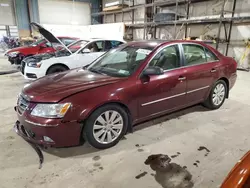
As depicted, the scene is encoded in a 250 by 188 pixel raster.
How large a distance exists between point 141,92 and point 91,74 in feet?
2.38

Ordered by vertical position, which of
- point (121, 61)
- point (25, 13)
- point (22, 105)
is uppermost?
point (25, 13)

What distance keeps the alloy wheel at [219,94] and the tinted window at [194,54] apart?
1.84ft

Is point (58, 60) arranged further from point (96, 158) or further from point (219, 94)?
point (219, 94)

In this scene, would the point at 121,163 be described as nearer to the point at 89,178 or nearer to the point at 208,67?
the point at 89,178

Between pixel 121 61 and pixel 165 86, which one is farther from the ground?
pixel 121 61

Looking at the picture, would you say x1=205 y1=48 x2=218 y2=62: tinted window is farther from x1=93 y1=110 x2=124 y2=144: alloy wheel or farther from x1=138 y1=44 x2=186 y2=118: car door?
x1=93 y1=110 x2=124 y2=144: alloy wheel

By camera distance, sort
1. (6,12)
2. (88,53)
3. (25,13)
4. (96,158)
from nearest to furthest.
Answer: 1. (96,158)
2. (88,53)
3. (6,12)
4. (25,13)

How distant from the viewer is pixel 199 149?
2.36 meters

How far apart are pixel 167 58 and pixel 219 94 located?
136 centimetres

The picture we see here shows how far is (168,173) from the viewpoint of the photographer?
1.94m

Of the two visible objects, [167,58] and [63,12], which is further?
[63,12]

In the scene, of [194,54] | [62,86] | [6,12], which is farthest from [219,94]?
[6,12]

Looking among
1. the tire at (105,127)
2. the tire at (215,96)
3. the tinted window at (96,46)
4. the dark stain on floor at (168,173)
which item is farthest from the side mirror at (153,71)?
the tinted window at (96,46)

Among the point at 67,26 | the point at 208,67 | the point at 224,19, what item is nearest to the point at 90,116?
the point at 208,67
